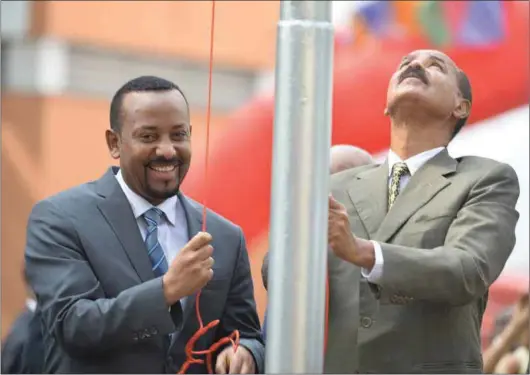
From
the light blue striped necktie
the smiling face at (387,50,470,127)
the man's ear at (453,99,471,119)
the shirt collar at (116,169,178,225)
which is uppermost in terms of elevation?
the smiling face at (387,50,470,127)

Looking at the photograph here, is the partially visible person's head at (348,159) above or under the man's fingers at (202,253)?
above

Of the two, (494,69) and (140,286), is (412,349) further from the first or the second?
(494,69)

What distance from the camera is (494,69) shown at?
5105 millimetres

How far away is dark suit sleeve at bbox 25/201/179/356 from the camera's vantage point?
100.0 inches

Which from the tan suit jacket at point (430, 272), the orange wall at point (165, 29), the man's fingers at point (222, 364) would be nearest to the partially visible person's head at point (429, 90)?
the tan suit jacket at point (430, 272)

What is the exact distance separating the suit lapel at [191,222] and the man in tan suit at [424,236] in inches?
11.3

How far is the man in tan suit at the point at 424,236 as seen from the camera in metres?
2.46

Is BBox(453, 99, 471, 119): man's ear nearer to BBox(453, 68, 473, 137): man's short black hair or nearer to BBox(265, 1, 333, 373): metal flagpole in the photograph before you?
BBox(453, 68, 473, 137): man's short black hair

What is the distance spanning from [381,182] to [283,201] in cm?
92

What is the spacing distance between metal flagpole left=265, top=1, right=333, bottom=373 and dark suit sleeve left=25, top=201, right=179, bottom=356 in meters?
0.71

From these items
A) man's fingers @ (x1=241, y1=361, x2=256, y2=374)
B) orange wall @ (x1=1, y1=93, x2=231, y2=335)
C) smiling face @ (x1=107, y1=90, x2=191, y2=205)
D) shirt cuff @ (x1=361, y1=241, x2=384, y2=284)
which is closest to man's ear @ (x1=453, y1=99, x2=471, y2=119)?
shirt cuff @ (x1=361, y1=241, x2=384, y2=284)

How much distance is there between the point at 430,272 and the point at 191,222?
1.91 feet

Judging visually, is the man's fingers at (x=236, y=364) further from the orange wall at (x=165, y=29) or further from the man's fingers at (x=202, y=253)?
the orange wall at (x=165, y=29)

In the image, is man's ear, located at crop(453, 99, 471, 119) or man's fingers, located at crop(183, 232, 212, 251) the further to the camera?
man's ear, located at crop(453, 99, 471, 119)
